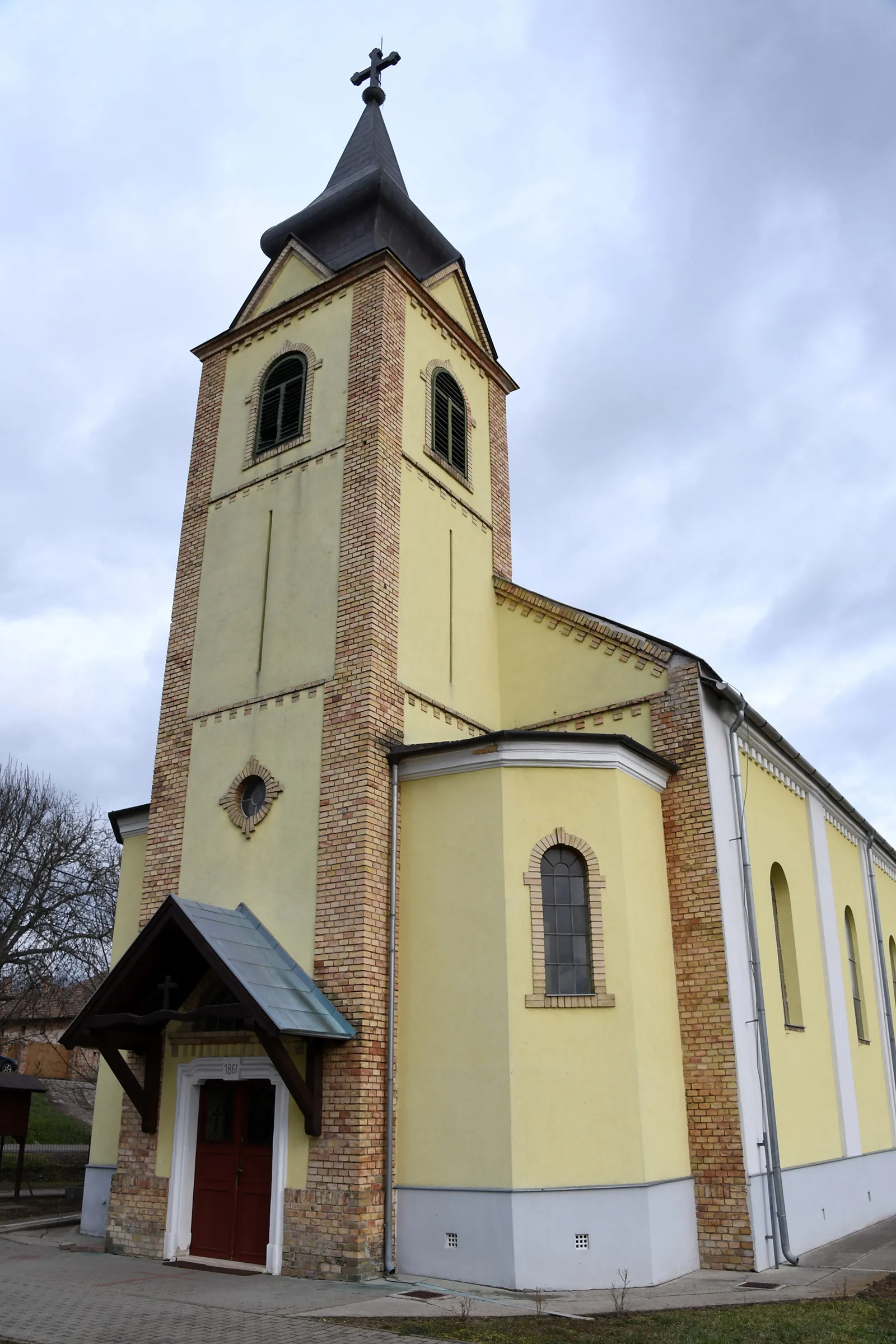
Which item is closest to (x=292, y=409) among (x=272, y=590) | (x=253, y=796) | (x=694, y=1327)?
(x=272, y=590)

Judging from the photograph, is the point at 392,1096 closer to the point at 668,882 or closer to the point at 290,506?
the point at 668,882

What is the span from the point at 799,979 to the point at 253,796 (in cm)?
854

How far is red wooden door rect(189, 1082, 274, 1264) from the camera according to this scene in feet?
40.4

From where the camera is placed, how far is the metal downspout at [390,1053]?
460 inches

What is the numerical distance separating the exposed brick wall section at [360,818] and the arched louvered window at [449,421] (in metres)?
1.11

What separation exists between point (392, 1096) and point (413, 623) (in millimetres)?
6319

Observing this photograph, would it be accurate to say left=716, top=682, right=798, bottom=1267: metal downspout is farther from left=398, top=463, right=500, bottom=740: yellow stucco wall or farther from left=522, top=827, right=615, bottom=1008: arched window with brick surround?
left=398, top=463, right=500, bottom=740: yellow stucco wall

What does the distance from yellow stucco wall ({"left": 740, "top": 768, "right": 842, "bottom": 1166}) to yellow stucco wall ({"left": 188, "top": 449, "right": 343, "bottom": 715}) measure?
6.58 metres

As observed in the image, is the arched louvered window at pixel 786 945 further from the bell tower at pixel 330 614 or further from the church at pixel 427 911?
the bell tower at pixel 330 614

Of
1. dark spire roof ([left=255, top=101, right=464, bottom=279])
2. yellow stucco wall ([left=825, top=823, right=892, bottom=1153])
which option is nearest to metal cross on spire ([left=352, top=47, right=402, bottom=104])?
dark spire roof ([left=255, top=101, right=464, bottom=279])

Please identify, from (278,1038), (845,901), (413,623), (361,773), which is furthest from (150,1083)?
(845,901)

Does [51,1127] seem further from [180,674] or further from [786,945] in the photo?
[786,945]

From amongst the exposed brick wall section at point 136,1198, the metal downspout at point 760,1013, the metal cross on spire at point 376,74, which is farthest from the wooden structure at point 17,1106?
the metal cross on spire at point 376,74

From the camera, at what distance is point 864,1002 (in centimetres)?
1973
